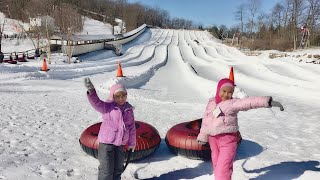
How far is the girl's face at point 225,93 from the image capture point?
4.30 meters

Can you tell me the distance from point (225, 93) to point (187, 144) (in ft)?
5.95

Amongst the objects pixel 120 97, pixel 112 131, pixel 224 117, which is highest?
pixel 120 97

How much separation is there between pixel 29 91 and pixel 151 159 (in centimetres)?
808

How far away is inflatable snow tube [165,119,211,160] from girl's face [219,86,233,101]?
5.41 ft

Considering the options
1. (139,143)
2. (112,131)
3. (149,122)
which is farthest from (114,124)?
(149,122)

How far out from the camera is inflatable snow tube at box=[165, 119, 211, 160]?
5.86 m

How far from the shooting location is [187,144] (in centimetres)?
592

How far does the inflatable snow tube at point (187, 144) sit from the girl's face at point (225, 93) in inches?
64.9

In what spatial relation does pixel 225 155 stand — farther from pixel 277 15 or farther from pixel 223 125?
pixel 277 15

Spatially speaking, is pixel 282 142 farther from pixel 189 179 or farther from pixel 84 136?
pixel 84 136

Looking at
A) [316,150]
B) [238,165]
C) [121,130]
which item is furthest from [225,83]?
[316,150]

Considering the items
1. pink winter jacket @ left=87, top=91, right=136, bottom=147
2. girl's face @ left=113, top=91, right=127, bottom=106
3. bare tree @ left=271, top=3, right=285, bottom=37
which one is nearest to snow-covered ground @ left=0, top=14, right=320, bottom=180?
pink winter jacket @ left=87, top=91, right=136, bottom=147

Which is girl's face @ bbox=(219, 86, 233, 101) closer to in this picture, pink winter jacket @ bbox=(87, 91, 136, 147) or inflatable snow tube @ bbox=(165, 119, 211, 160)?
pink winter jacket @ bbox=(87, 91, 136, 147)

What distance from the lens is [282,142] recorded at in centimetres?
736
